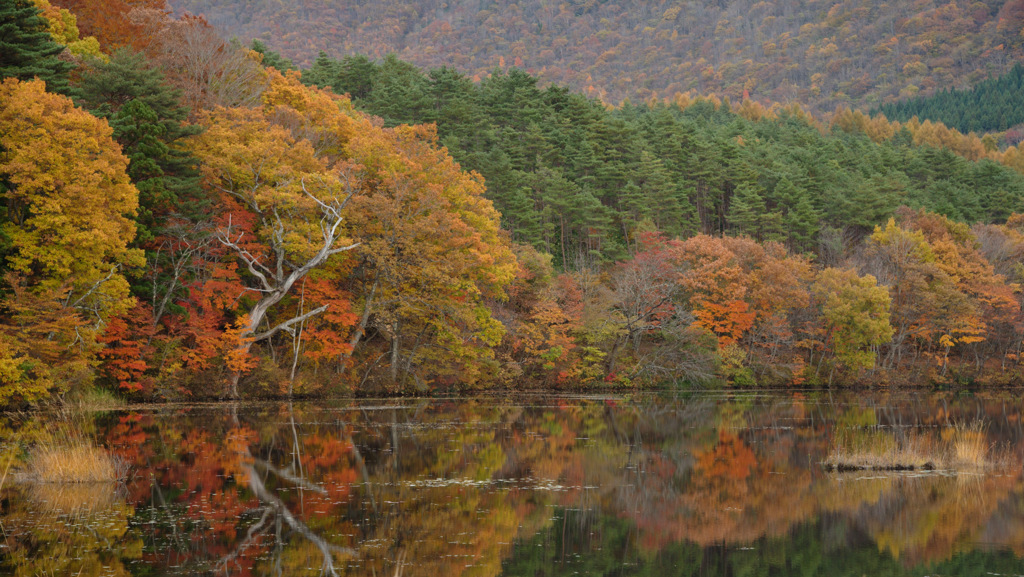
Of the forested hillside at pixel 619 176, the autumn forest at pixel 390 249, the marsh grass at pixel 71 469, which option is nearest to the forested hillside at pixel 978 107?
the forested hillside at pixel 619 176

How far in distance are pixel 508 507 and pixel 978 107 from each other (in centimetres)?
17750

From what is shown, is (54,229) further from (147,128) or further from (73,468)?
(73,468)

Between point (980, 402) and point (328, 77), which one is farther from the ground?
point (328, 77)

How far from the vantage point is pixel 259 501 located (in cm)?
Result: 1597

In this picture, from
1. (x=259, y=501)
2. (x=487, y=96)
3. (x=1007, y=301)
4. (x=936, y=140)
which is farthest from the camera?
(x=936, y=140)

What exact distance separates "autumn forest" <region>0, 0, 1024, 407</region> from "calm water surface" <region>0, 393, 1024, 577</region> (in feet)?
31.5

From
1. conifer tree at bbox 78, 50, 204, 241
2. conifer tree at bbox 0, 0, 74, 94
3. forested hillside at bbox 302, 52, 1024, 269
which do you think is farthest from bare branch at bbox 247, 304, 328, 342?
forested hillside at bbox 302, 52, 1024, 269

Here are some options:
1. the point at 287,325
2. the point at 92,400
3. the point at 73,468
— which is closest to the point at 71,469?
the point at 73,468

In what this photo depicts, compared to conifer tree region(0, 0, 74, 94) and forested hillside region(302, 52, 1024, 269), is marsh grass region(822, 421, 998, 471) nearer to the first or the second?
conifer tree region(0, 0, 74, 94)

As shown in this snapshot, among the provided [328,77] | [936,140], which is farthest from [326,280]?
[936,140]

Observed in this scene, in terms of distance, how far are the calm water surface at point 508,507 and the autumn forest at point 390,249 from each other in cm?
960

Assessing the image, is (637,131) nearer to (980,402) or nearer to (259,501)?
(980,402)

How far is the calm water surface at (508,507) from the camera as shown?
1241 centimetres

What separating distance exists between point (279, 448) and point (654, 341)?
37.5m
